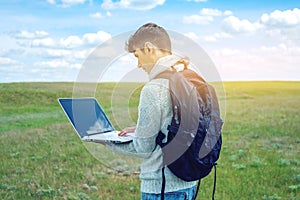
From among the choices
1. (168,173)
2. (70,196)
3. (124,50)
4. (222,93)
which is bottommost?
(70,196)

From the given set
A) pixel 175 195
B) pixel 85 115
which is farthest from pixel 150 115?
pixel 85 115

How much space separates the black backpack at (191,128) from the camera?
134 inches

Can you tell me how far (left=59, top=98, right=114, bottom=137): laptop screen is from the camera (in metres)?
3.91

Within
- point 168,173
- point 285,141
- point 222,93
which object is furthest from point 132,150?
point 285,141

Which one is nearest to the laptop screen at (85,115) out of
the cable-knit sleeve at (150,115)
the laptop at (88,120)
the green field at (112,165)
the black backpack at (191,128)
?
the laptop at (88,120)

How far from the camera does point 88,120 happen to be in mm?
3996

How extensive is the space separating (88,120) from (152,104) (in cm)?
89

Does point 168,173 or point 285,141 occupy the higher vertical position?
point 168,173

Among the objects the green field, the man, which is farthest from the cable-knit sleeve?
the green field

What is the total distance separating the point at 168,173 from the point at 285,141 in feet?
35.8

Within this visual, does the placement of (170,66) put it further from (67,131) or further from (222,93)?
(67,131)

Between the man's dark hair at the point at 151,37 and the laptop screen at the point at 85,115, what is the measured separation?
0.80 metres

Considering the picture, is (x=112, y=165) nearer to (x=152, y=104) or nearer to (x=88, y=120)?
(x=88, y=120)

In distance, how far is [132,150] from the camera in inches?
139
